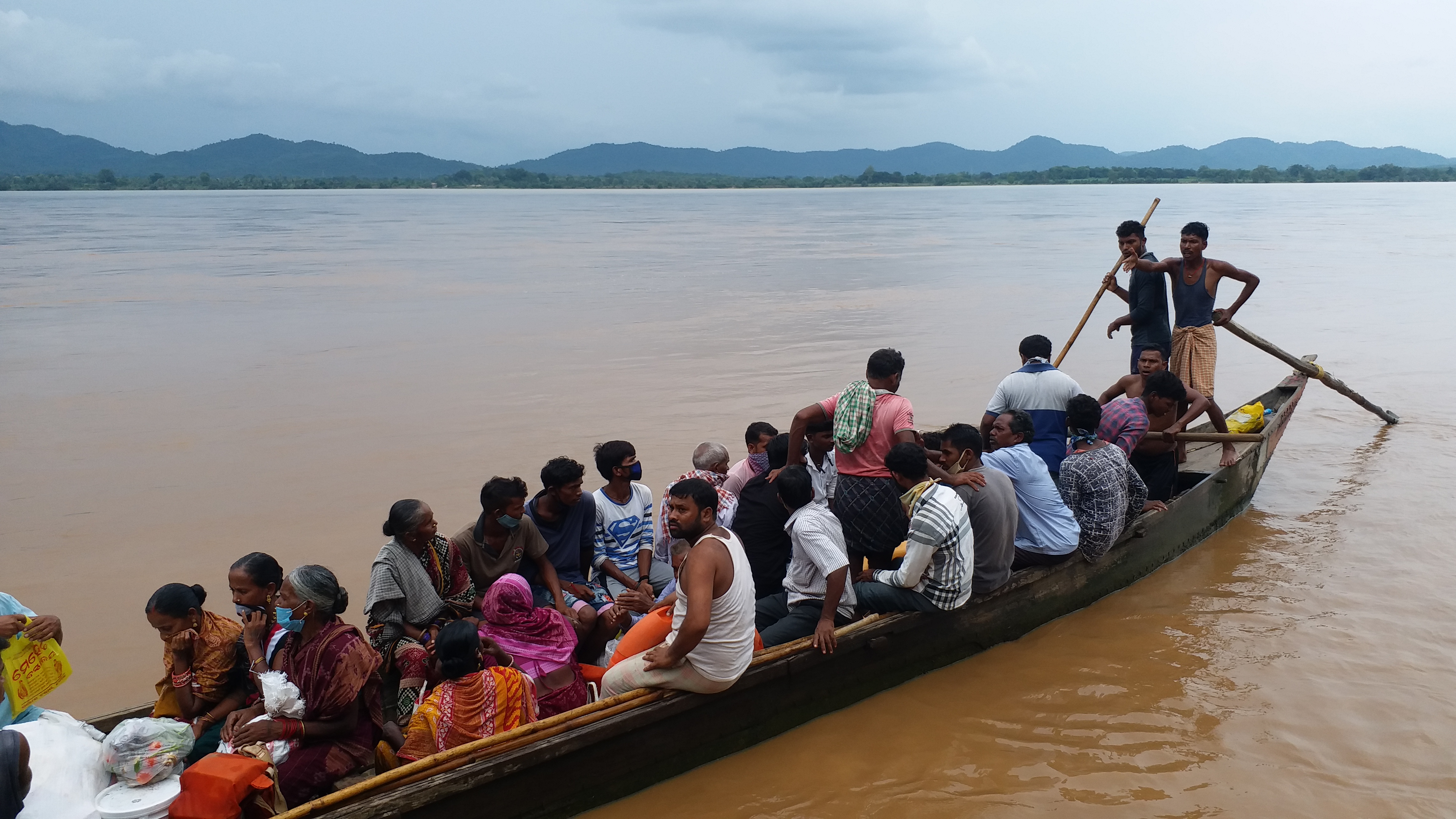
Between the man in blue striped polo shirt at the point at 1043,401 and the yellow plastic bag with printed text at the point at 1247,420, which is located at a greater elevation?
the man in blue striped polo shirt at the point at 1043,401

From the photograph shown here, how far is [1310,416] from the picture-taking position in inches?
419

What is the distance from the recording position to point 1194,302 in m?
7.54

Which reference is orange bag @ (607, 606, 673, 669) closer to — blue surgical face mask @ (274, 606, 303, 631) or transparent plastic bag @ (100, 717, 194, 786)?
blue surgical face mask @ (274, 606, 303, 631)

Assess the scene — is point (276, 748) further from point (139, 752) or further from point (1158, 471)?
point (1158, 471)

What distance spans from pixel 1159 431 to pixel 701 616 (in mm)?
4060

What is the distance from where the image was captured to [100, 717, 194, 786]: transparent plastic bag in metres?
3.10

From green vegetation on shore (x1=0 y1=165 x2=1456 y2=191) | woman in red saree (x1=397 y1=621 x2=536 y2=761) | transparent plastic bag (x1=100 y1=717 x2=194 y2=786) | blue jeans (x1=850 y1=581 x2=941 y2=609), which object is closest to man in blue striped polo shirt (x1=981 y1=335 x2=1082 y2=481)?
blue jeans (x1=850 y1=581 x2=941 y2=609)

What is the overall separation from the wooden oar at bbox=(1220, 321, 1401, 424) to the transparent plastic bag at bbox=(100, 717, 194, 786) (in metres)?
7.51

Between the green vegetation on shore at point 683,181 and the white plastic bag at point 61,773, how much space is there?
120 metres

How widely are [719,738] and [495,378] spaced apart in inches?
352

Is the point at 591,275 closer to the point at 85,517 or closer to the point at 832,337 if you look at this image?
the point at 832,337

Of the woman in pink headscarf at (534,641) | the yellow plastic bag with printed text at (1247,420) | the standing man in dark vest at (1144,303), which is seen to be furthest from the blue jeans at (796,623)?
the yellow plastic bag with printed text at (1247,420)

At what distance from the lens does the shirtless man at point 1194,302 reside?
739 cm

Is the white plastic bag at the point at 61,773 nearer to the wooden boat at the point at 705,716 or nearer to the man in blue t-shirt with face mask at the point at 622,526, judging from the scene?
the wooden boat at the point at 705,716
